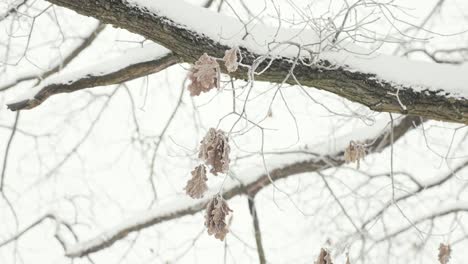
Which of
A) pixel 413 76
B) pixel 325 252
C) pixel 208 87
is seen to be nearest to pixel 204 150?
pixel 208 87

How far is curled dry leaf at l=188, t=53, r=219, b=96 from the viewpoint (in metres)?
2.18

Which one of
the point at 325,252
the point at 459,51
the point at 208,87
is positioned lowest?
the point at 325,252

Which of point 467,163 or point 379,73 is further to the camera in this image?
point 467,163

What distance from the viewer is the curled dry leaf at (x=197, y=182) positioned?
2.38m

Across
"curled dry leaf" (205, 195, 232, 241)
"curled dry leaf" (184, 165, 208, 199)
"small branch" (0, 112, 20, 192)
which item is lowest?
"curled dry leaf" (205, 195, 232, 241)

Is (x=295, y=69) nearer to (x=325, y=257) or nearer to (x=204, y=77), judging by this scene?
(x=204, y=77)

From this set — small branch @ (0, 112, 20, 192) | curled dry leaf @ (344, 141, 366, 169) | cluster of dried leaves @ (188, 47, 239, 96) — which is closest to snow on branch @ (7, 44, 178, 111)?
cluster of dried leaves @ (188, 47, 239, 96)

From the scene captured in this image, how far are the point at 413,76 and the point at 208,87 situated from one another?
3.70 ft

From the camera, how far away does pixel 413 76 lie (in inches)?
110

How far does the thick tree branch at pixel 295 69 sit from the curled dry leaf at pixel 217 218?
713 mm

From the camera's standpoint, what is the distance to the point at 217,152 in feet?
7.30

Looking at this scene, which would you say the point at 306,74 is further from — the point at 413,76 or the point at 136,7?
the point at 136,7

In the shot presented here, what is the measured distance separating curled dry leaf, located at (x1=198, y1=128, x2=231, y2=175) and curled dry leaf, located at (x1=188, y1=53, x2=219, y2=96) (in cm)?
16

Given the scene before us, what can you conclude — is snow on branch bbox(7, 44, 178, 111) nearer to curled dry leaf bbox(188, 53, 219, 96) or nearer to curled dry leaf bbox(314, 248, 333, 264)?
curled dry leaf bbox(188, 53, 219, 96)
